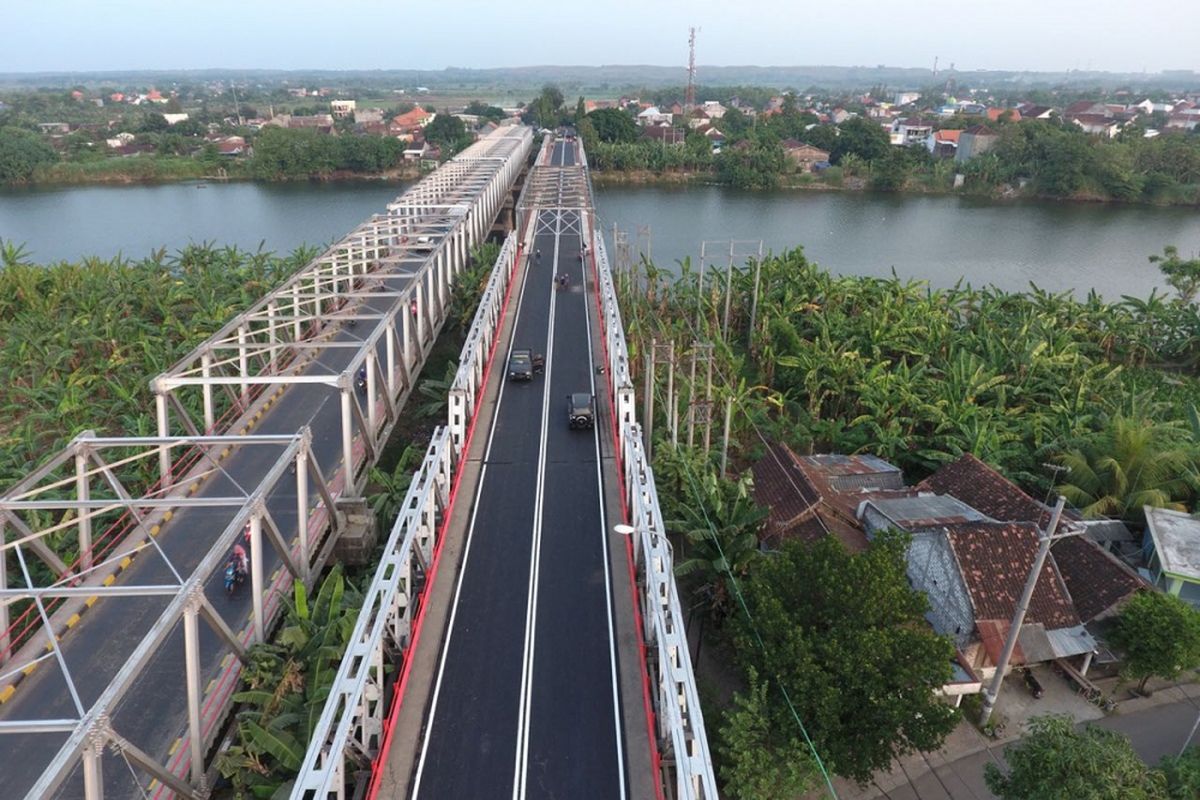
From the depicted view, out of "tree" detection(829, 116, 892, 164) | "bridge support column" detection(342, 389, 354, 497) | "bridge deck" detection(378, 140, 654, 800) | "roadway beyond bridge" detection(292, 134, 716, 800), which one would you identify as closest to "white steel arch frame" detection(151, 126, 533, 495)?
"bridge support column" detection(342, 389, 354, 497)

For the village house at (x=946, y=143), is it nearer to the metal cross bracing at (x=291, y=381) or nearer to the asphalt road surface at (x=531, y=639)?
the metal cross bracing at (x=291, y=381)

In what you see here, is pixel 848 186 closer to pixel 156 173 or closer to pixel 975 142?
pixel 975 142

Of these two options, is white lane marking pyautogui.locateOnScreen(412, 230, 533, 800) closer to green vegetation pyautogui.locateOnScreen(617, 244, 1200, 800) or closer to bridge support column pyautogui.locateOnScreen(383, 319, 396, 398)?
bridge support column pyautogui.locateOnScreen(383, 319, 396, 398)

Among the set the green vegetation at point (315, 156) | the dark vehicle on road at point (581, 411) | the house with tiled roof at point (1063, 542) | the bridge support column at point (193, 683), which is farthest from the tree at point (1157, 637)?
the green vegetation at point (315, 156)

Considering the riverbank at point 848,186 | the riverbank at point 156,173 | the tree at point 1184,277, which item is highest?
the riverbank at point 156,173

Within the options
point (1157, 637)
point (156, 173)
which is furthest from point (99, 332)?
point (156, 173)

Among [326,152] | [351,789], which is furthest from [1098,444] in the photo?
[326,152]
